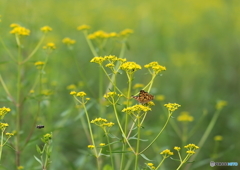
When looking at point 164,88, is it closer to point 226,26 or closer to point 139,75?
point 139,75

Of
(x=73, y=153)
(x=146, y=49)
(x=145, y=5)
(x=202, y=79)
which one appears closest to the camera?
Result: (x=73, y=153)

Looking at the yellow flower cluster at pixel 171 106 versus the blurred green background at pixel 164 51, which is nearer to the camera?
the yellow flower cluster at pixel 171 106

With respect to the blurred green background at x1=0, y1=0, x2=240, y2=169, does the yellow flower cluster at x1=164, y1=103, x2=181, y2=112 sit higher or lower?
lower

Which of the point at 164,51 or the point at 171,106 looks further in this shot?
the point at 164,51

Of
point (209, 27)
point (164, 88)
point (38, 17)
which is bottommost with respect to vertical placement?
point (164, 88)

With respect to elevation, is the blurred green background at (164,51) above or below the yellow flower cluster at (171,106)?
above

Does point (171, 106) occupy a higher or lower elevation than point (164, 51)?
lower

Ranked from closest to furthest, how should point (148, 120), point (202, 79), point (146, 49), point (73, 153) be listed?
point (73, 153) < point (148, 120) < point (202, 79) < point (146, 49)

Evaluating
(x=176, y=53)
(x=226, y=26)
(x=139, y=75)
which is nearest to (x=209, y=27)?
(x=226, y=26)
